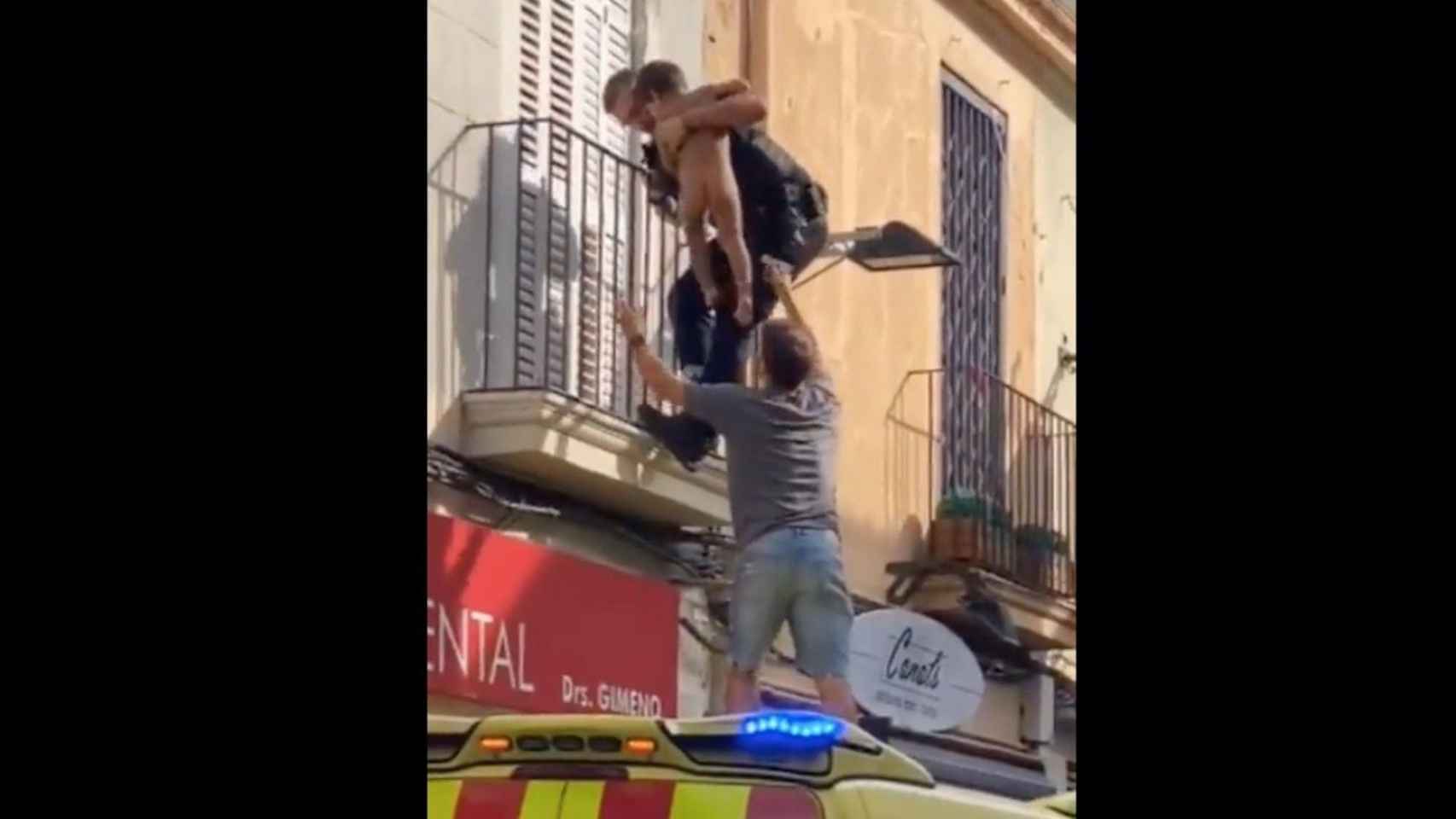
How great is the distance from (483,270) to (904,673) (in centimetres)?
124

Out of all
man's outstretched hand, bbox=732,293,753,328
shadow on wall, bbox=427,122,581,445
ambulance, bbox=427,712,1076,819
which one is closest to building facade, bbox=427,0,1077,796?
shadow on wall, bbox=427,122,581,445

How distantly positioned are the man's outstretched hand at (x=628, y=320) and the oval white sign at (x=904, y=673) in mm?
703

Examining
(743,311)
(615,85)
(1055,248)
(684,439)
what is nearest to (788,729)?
(684,439)

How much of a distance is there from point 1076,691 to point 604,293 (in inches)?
49.6

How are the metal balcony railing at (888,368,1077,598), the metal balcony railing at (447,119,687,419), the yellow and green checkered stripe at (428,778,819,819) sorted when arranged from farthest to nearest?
1. the metal balcony railing at (888,368,1077,598)
2. the metal balcony railing at (447,119,687,419)
3. the yellow and green checkered stripe at (428,778,819,819)

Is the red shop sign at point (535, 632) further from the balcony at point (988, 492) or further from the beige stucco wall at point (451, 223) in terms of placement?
the balcony at point (988, 492)

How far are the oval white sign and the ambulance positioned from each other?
415 millimetres

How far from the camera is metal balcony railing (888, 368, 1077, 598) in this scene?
629cm

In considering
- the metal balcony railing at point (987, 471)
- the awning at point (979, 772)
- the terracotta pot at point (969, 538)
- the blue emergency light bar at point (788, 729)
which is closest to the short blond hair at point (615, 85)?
the metal balcony railing at point (987, 471)

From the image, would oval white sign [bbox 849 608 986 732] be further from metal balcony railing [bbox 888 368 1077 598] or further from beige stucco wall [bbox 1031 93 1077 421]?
beige stucco wall [bbox 1031 93 1077 421]
